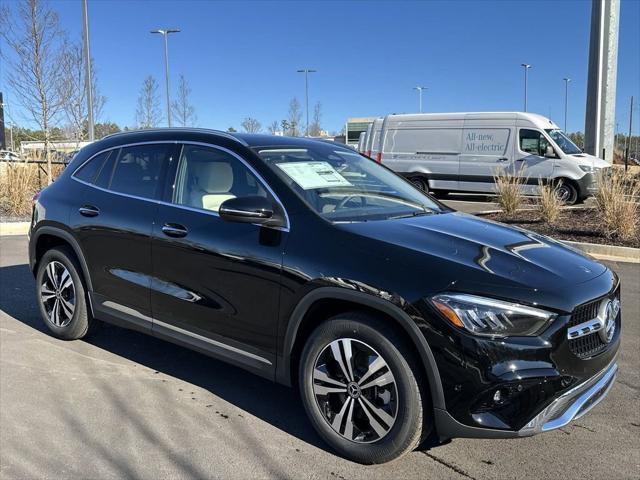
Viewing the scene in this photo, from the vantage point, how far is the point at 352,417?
2998 mm

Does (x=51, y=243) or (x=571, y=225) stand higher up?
(x=51, y=243)

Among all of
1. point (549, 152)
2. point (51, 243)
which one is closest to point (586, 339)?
point (51, 243)

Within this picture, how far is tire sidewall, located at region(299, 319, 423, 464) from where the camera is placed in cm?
276

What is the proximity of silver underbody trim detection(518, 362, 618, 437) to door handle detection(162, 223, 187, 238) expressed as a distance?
2.28m

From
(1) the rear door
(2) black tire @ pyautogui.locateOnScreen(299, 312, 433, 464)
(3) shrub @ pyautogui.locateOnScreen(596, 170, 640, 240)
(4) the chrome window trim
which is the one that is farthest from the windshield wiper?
(3) shrub @ pyautogui.locateOnScreen(596, 170, 640, 240)

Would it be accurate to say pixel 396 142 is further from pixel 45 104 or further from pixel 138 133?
pixel 138 133

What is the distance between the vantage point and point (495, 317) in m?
2.61

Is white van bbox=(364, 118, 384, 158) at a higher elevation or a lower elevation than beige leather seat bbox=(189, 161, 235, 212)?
higher

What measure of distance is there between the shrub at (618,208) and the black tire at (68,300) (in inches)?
317

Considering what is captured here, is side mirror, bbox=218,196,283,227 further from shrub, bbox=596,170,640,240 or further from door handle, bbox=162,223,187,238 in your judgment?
shrub, bbox=596,170,640,240

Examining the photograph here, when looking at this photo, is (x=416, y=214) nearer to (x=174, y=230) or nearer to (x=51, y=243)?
(x=174, y=230)

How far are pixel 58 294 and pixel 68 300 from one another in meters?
0.15

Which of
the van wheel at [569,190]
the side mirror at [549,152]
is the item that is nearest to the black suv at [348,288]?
the van wheel at [569,190]

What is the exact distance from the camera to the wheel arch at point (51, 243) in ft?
14.9
